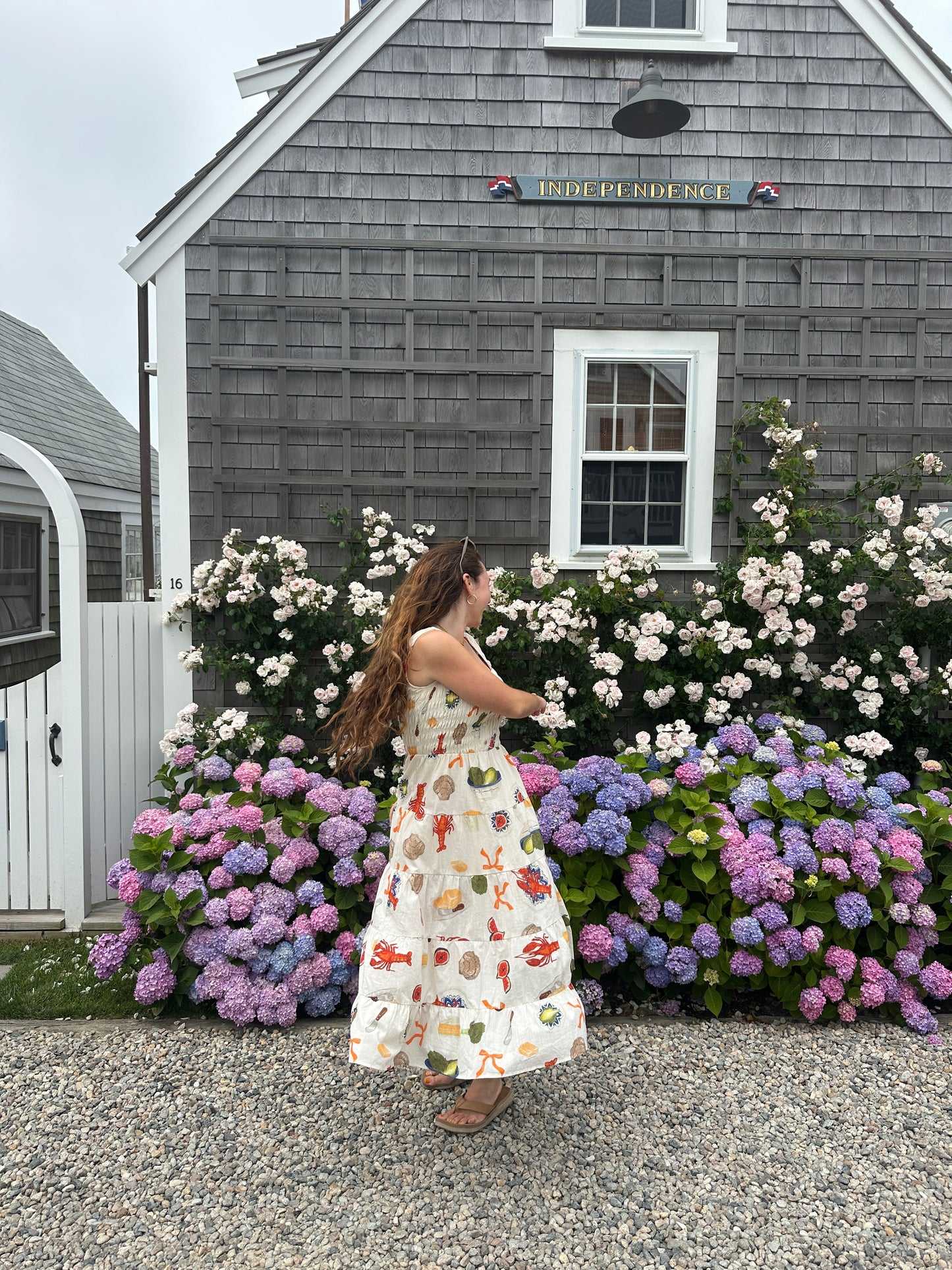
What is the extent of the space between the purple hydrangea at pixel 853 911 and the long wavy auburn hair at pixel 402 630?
1.99m

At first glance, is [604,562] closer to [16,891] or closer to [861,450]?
[861,450]

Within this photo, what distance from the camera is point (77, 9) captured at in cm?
1438

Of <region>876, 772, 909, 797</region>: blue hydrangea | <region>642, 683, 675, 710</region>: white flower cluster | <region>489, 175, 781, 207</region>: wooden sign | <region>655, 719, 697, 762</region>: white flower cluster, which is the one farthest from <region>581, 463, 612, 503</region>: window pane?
<region>876, 772, 909, 797</region>: blue hydrangea

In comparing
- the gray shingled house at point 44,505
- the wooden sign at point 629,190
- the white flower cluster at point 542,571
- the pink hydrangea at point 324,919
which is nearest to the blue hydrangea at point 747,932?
the pink hydrangea at point 324,919

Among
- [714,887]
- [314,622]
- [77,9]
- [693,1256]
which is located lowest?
[693,1256]

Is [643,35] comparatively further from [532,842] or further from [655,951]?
[655,951]

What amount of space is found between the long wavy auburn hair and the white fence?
2510mm

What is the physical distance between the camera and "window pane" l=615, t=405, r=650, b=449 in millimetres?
5281

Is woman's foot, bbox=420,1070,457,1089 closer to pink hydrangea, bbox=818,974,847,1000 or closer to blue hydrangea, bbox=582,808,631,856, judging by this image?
blue hydrangea, bbox=582,808,631,856

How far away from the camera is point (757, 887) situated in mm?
3482

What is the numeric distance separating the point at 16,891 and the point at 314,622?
79.4 inches

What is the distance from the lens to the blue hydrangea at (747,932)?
340 cm

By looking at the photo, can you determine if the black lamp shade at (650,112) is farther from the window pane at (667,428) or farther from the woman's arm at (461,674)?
the woman's arm at (461,674)

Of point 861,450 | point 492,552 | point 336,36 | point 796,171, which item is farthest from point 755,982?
point 336,36
